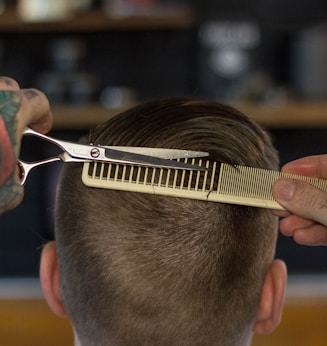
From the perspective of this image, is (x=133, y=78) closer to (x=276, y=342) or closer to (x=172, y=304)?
(x=276, y=342)

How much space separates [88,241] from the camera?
1.06 meters

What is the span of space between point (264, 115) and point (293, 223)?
2283mm

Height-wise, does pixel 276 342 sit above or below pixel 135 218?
below

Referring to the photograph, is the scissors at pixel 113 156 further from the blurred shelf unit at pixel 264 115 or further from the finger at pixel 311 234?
the blurred shelf unit at pixel 264 115

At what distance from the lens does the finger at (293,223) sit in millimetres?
1074

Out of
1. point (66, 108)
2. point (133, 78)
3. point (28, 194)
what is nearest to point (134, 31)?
point (133, 78)

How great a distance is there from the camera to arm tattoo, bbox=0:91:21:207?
2.58 feet

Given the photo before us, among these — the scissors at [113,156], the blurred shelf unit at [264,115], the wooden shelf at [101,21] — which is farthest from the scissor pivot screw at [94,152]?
the wooden shelf at [101,21]

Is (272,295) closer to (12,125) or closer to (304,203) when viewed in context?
(304,203)

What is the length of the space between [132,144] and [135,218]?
10 centimetres

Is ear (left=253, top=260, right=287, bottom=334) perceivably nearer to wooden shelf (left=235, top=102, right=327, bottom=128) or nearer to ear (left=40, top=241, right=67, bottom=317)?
ear (left=40, top=241, right=67, bottom=317)

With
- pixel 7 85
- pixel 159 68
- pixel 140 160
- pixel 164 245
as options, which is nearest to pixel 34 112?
pixel 7 85

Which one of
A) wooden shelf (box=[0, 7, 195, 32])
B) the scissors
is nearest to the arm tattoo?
the scissors

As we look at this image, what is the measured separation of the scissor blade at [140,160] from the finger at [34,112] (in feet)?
0.29
